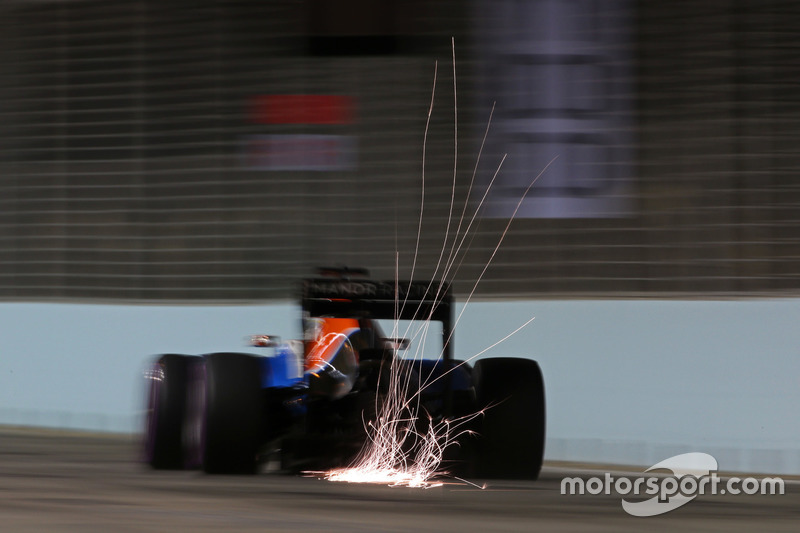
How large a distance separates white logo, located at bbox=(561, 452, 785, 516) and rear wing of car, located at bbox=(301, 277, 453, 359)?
1.39 meters

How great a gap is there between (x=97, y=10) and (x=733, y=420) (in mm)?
8029

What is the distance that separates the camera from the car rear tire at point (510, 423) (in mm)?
8602

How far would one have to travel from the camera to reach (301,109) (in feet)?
43.1

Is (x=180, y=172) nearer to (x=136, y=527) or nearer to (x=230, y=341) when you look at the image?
(x=230, y=341)

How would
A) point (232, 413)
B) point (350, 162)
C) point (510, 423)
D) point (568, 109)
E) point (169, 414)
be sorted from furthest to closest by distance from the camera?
1. point (350, 162)
2. point (568, 109)
3. point (169, 414)
4. point (510, 423)
5. point (232, 413)

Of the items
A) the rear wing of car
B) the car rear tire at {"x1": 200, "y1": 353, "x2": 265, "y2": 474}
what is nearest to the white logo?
the rear wing of car

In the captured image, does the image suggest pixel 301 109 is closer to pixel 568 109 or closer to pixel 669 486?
pixel 568 109

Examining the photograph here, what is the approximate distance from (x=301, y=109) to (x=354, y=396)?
5.28 m

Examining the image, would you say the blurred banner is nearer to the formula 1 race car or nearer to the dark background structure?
the dark background structure

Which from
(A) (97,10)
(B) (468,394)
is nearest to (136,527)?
(B) (468,394)

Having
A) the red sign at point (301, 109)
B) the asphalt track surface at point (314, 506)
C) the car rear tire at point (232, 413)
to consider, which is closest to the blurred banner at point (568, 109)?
the red sign at point (301, 109)

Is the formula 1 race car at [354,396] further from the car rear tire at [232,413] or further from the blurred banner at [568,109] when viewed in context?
the blurred banner at [568,109]

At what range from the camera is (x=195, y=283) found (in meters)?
13.5

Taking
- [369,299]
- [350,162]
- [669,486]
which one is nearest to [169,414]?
[369,299]
